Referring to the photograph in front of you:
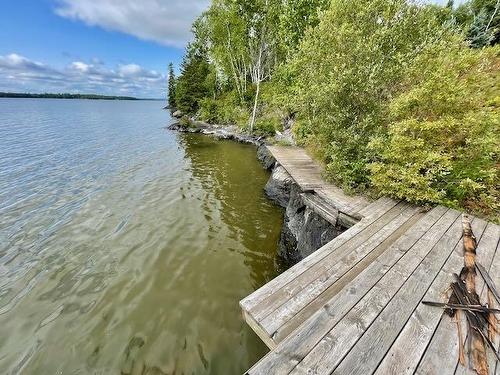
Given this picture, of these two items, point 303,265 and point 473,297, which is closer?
point 473,297

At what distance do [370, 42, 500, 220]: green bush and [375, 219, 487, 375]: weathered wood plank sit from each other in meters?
2.54

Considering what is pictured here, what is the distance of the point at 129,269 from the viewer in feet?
19.6

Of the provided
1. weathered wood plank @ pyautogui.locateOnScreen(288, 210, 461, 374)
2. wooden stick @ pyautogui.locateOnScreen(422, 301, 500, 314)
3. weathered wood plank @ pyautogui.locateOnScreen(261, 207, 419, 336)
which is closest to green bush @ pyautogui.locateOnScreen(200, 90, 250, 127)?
weathered wood plank @ pyautogui.locateOnScreen(261, 207, 419, 336)

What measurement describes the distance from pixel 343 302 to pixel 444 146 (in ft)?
15.4

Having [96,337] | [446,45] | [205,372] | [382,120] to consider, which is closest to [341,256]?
[205,372]

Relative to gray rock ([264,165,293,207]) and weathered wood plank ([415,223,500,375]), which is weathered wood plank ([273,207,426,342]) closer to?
weathered wood plank ([415,223,500,375])

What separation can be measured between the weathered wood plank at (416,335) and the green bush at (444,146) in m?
2.54

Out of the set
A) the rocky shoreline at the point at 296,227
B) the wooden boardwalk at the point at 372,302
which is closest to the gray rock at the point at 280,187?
the rocky shoreline at the point at 296,227

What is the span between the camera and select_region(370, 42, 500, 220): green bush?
5098 mm

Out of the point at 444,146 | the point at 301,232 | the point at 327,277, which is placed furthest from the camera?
the point at 301,232

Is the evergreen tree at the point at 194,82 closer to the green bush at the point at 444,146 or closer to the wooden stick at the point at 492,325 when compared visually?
the green bush at the point at 444,146

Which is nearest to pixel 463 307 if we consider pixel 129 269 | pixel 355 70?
pixel 129 269

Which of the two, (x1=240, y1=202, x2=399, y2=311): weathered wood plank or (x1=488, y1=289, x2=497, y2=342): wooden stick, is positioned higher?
(x1=488, y1=289, x2=497, y2=342): wooden stick

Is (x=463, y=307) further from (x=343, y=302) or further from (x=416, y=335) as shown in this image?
(x=343, y=302)
